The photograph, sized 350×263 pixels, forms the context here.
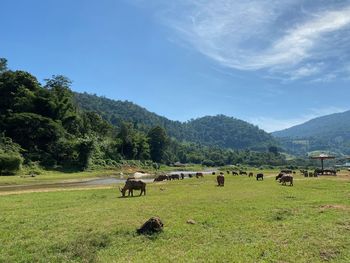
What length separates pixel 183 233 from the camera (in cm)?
1798

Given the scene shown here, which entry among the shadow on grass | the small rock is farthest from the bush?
the shadow on grass

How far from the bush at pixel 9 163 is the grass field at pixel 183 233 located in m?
46.9

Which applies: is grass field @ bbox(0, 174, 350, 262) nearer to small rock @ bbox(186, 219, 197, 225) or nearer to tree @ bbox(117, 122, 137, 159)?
small rock @ bbox(186, 219, 197, 225)

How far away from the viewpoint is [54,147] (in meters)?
97.6

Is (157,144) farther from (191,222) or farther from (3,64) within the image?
(191,222)

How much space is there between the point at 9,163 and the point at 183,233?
60.9 m

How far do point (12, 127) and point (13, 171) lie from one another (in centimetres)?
2799

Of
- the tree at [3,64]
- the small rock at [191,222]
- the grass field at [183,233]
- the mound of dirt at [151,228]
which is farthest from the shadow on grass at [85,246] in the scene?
the tree at [3,64]

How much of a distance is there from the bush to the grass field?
154 ft

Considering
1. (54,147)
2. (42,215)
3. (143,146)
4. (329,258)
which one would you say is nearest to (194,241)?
(329,258)

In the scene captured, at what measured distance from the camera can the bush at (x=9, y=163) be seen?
69.5 meters

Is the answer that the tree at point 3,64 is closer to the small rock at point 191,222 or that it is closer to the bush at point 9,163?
the bush at point 9,163

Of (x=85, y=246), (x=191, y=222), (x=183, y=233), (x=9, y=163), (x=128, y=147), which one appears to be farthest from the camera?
(x=128, y=147)

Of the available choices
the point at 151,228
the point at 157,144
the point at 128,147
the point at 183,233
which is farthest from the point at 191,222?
the point at 157,144
